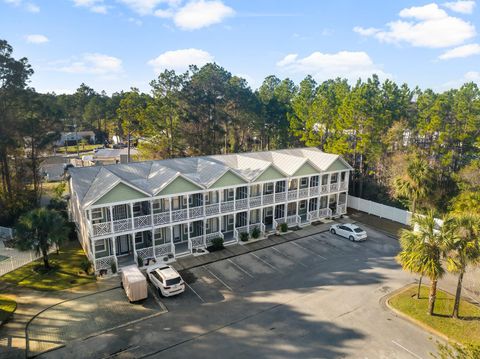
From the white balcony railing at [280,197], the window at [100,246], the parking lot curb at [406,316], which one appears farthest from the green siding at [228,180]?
the parking lot curb at [406,316]

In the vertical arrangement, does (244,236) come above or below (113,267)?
above

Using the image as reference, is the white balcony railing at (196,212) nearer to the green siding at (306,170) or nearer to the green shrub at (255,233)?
the green shrub at (255,233)

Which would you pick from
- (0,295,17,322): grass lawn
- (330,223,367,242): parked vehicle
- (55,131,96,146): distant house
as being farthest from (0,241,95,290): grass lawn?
(55,131,96,146): distant house

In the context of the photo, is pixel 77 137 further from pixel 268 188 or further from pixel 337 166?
pixel 337 166

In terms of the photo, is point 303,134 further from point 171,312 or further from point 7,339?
point 7,339

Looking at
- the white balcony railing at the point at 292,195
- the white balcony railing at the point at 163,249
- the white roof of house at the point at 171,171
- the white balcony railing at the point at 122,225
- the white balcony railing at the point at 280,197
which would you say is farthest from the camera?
the white balcony railing at the point at 292,195

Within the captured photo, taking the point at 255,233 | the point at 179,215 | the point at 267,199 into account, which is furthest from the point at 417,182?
the point at 179,215
